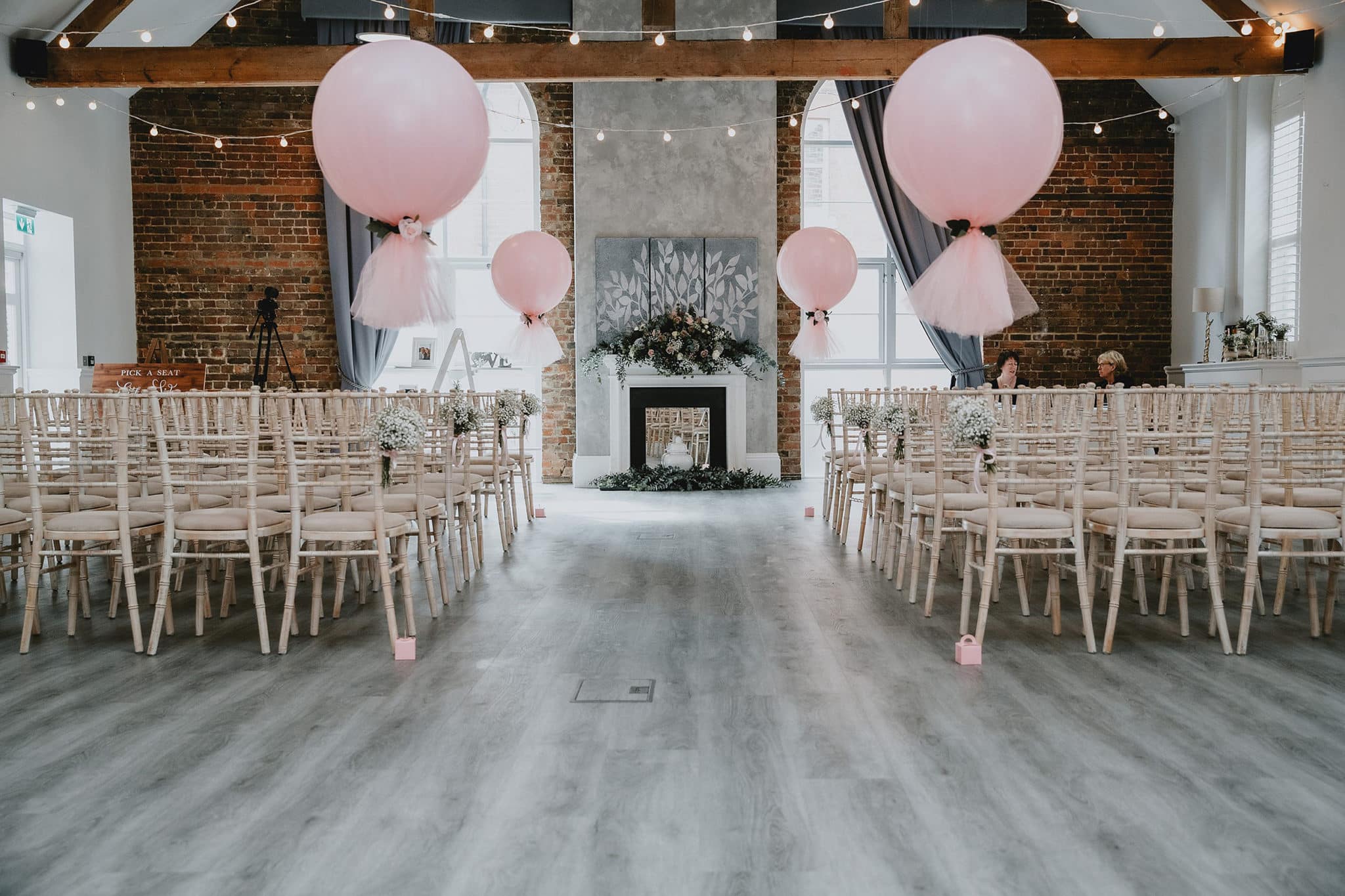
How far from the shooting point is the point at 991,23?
36.4ft

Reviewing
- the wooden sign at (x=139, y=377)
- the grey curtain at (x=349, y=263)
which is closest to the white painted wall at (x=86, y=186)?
the wooden sign at (x=139, y=377)

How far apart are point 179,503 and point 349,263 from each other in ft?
21.4

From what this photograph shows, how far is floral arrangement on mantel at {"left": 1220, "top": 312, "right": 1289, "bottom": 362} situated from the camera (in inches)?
344

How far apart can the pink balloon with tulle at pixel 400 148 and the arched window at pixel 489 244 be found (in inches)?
274

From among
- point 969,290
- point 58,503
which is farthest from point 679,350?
point 58,503

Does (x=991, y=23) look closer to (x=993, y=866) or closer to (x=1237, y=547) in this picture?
(x=1237, y=547)

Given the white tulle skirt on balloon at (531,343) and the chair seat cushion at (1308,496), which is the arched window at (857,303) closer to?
the white tulle skirt on balloon at (531,343)

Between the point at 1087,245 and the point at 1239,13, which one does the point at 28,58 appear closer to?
the point at 1239,13

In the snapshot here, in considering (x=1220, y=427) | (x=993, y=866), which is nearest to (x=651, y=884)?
(x=993, y=866)

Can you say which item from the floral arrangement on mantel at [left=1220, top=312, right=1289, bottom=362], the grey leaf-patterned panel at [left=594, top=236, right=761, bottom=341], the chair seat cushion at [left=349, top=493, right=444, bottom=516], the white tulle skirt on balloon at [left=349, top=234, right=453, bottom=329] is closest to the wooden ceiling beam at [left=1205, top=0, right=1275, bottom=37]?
the floral arrangement on mantel at [left=1220, top=312, right=1289, bottom=362]

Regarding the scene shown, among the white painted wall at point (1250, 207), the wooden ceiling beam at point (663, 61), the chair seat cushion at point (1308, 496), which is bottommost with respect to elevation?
the chair seat cushion at point (1308, 496)

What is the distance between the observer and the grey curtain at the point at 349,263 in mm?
10961

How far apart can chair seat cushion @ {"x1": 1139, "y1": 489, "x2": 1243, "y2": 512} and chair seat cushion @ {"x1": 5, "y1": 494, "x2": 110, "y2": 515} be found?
4771mm

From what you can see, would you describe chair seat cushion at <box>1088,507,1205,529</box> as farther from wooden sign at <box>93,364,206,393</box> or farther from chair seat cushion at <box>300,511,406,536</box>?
wooden sign at <box>93,364,206,393</box>
